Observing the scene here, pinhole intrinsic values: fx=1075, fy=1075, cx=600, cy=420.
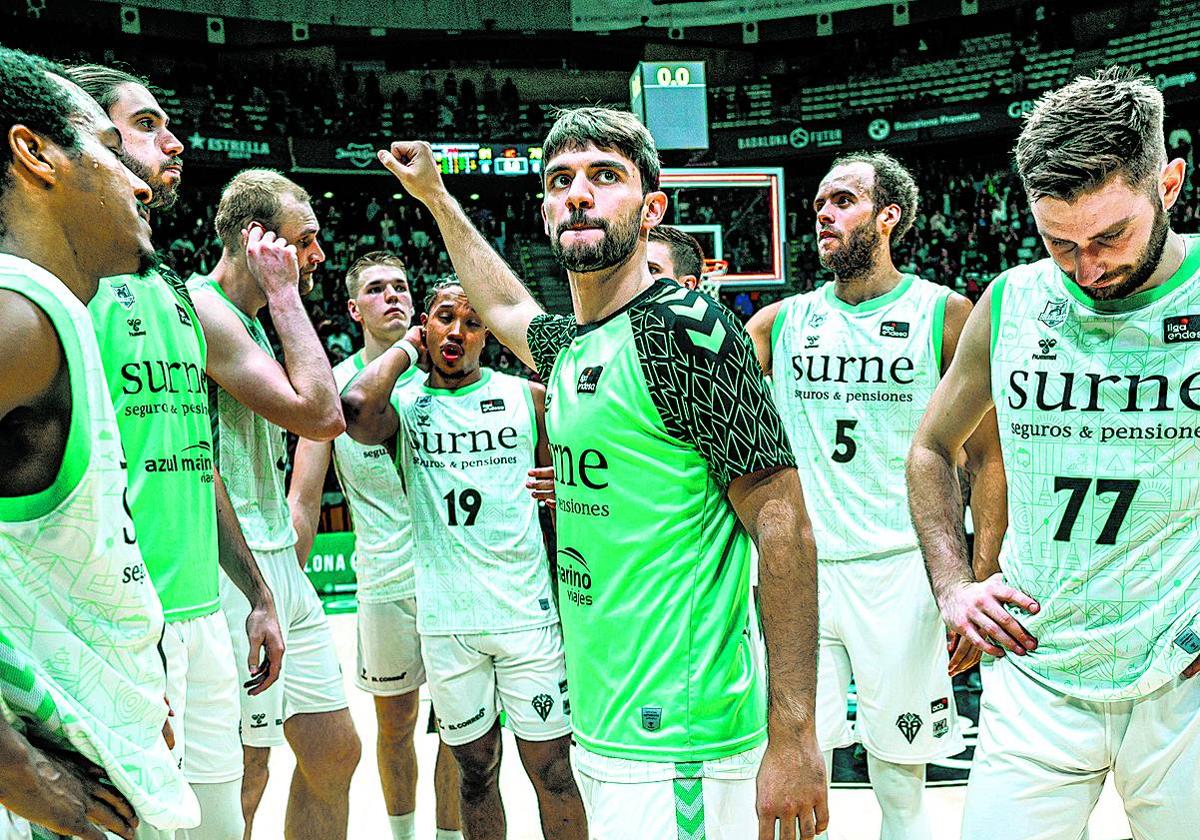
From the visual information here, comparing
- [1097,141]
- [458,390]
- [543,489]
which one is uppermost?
[1097,141]

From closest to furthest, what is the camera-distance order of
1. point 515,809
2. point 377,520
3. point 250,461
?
1. point 250,461
2. point 377,520
3. point 515,809

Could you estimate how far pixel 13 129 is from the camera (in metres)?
1.93

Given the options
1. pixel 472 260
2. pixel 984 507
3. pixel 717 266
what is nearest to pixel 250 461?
pixel 472 260

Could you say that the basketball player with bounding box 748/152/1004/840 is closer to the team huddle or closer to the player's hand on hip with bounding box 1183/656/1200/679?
the team huddle

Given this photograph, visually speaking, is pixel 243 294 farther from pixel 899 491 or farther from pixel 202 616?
pixel 899 491

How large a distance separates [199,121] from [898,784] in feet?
73.0

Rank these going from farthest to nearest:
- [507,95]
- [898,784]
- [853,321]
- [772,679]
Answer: [507,95]
[853,321]
[898,784]
[772,679]

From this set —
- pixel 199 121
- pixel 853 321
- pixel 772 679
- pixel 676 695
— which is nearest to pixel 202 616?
pixel 676 695

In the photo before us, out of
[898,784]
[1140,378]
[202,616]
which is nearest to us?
[1140,378]

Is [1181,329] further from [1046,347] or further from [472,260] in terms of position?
[472,260]

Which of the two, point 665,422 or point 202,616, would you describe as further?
point 202,616

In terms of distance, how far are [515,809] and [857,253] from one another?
3314mm

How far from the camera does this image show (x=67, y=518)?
6.18 ft

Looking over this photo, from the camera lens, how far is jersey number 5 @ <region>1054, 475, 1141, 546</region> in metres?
2.52
